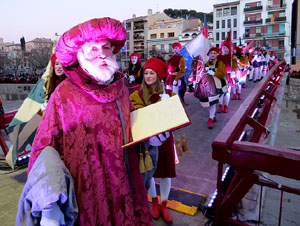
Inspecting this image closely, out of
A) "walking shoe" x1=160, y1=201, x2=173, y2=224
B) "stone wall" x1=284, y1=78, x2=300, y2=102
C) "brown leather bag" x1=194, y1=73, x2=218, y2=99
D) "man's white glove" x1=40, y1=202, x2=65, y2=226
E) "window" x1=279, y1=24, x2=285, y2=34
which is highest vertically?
"window" x1=279, y1=24, x2=285, y2=34

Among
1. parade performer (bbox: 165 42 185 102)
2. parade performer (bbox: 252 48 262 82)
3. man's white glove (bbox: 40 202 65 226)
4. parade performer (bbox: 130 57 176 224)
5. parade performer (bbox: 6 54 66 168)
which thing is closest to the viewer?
man's white glove (bbox: 40 202 65 226)

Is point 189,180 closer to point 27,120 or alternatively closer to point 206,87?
point 27,120

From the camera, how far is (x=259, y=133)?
11.4 feet

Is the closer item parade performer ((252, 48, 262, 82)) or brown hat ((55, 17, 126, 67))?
brown hat ((55, 17, 126, 67))

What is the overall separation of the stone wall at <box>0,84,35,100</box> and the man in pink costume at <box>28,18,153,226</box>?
832 inches

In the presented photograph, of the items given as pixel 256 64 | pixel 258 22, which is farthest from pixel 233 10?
pixel 256 64

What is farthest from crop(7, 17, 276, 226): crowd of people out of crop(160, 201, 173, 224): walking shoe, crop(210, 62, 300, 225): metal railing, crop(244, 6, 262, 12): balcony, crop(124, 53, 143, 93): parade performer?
crop(244, 6, 262, 12): balcony

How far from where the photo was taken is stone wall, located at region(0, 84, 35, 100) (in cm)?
2114

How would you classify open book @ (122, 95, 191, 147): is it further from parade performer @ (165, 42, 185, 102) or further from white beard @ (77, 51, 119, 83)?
parade performer @ (165, 42, 185, 102)

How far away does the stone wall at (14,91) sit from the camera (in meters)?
Result: 21.1

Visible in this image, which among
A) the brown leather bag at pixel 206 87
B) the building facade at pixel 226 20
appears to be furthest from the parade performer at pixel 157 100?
the building facade at pixel 226 20

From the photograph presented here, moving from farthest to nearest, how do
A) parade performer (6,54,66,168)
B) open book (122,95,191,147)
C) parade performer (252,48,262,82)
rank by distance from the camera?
parade performer (252,48,262,82)
parade performer (6,54,66,168)
open book (122,95,191,147)

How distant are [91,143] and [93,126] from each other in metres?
0.11

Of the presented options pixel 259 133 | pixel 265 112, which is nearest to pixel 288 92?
pixel 265 112
